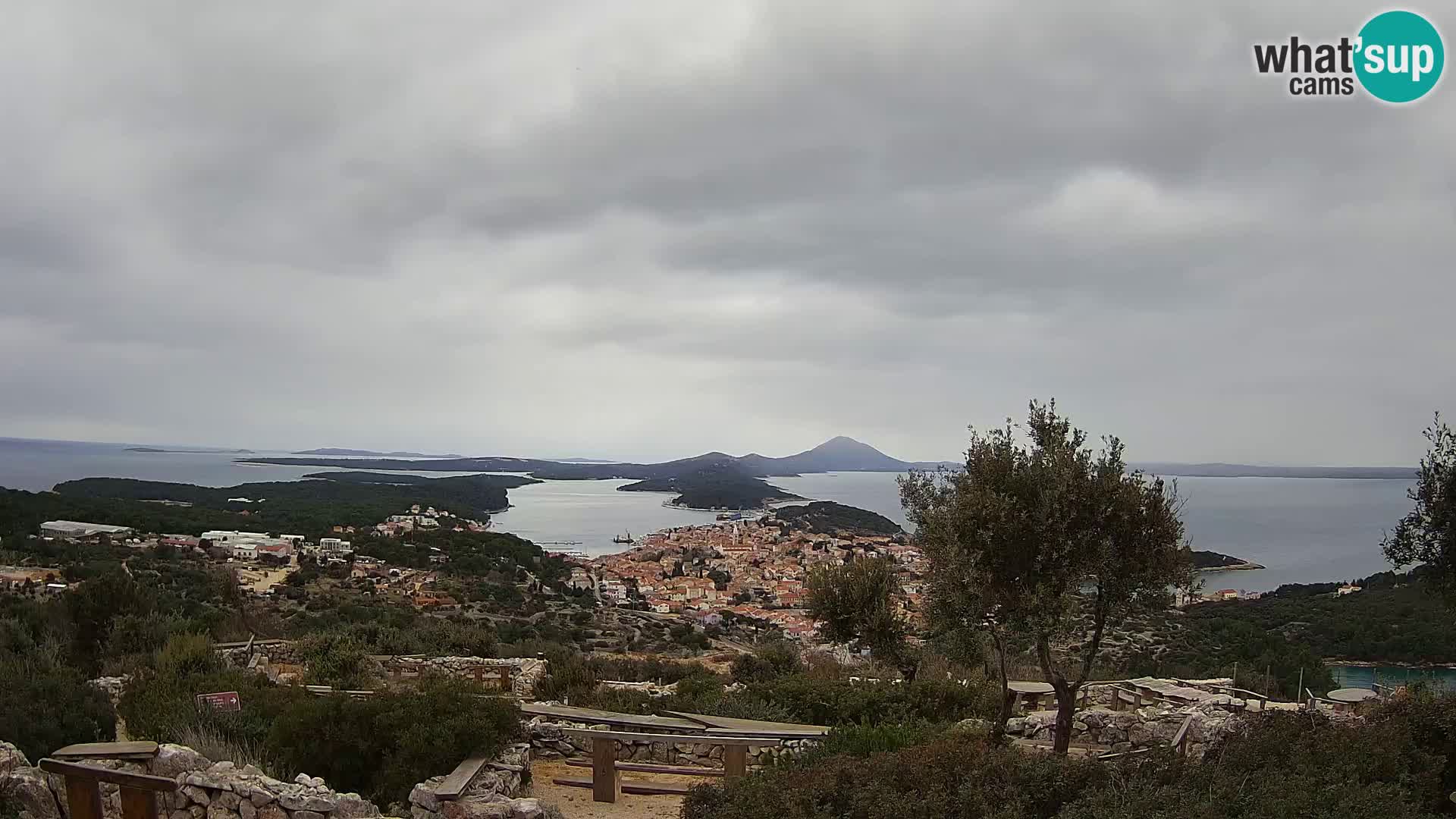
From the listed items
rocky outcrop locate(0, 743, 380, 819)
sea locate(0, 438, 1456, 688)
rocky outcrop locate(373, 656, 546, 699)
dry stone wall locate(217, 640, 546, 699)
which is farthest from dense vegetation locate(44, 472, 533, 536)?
rocky outcrop locate(0, 743, 380, 819)

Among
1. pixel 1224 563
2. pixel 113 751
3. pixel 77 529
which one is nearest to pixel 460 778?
pixel 113 751

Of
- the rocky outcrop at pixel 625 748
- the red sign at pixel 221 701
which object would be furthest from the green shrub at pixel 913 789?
the red sign at pixel 221 701

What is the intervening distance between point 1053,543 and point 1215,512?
8083 centimetres

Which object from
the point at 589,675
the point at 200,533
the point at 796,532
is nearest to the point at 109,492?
the point at 200,533

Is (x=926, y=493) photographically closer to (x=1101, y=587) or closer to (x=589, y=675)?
(x=1101, y=587)

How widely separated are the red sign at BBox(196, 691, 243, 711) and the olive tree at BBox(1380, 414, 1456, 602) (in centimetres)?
1156

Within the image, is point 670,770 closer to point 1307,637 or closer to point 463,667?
point 463,667

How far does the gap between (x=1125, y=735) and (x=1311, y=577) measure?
3543 cm

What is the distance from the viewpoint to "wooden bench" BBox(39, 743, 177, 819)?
524 centimetres

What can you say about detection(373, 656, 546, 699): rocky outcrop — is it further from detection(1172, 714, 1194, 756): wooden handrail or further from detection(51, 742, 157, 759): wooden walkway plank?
detection(1172, 714, 1194, 756): wooden handrail

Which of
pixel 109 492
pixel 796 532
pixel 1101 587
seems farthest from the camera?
pixel 109 492

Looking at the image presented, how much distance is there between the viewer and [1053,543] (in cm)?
714

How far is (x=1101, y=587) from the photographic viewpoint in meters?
7.38

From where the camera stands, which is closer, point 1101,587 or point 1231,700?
point 1101,587
